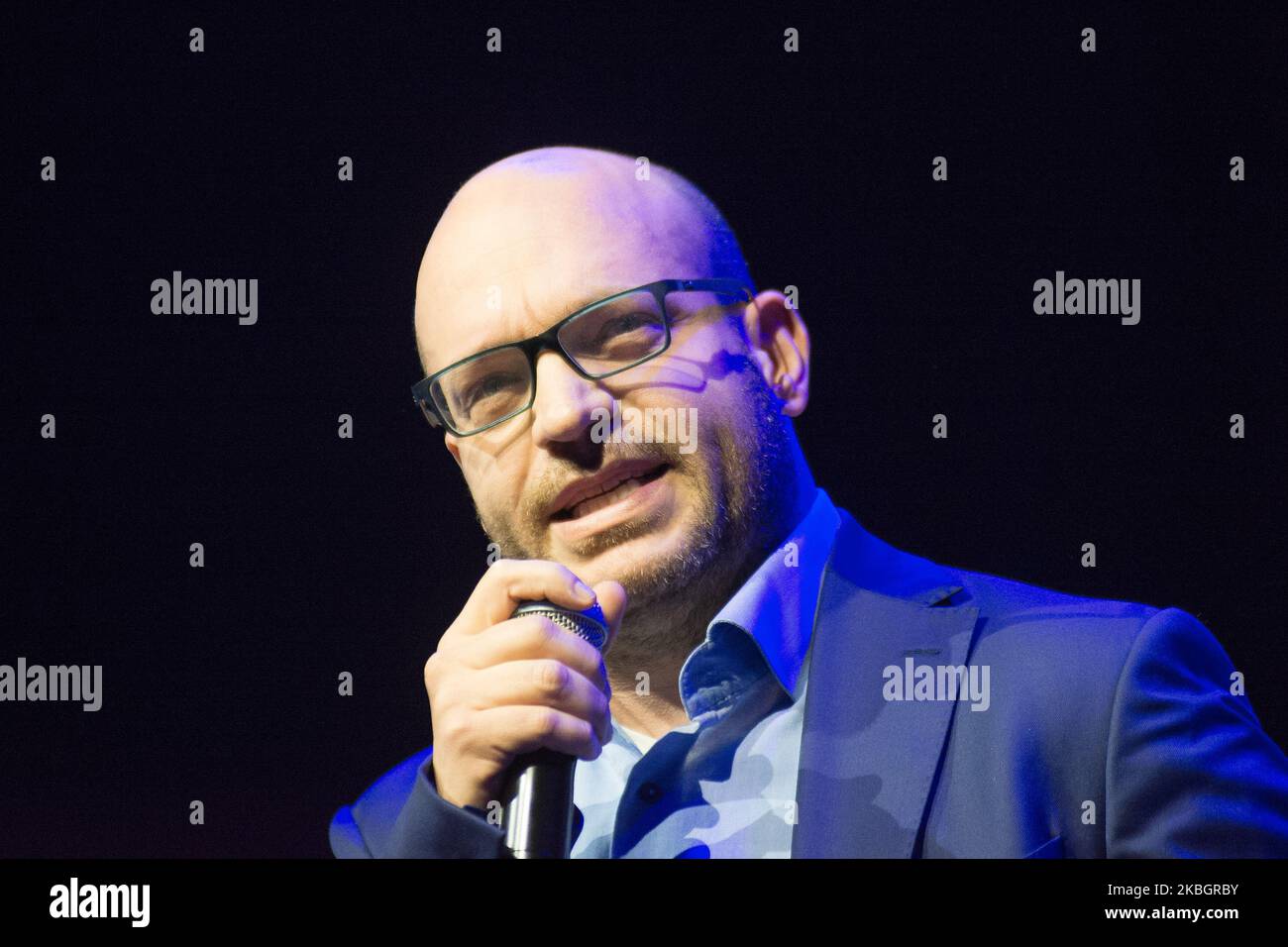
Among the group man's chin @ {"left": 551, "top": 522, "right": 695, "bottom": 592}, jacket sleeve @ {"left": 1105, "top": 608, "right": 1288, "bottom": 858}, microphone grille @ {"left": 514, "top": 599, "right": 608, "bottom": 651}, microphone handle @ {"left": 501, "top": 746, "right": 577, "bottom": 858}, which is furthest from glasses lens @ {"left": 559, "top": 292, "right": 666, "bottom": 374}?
jacket sleeve @ {"left": 1105, "top": 608, "right": 1288, "bottom": 858}

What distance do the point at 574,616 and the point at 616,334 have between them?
0.62 metres

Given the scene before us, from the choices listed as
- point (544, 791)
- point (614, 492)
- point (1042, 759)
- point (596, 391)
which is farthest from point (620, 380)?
point (1042, 759)

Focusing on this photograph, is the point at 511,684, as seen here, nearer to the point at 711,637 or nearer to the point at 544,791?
the point at 544,791

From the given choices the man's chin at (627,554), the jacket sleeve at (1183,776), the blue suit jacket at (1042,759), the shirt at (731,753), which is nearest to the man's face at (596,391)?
the man's chin at (627,554)

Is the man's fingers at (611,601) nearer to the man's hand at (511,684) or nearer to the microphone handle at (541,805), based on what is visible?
the man's hand at (511,684)

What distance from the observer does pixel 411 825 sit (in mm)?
2008

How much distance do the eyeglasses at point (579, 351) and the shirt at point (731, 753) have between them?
43 centimetres

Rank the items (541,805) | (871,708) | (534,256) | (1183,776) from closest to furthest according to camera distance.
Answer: (541,805)
(1183,776)
(871,708)
(534,256)

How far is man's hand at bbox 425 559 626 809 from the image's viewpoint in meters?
1.77
